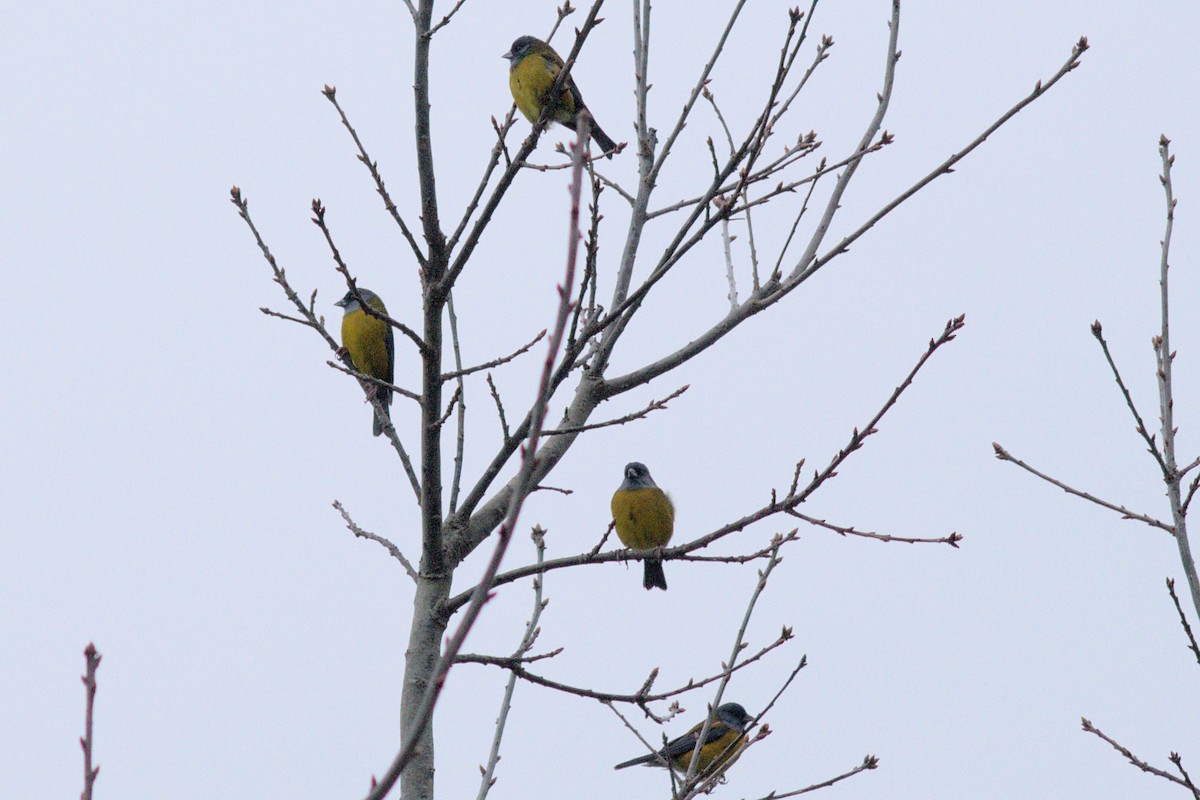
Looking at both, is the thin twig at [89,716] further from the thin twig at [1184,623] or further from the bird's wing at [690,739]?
the bird's wing at [690,739]

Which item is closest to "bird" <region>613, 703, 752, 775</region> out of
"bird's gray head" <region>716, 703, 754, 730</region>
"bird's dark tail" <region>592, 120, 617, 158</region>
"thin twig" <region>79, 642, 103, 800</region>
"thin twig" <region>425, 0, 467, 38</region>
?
"bird's gray head" <region>716, 703, 754, 730</region>

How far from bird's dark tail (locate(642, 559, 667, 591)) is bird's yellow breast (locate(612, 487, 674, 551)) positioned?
24 cm

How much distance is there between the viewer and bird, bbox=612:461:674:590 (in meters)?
7.17

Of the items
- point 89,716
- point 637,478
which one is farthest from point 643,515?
point 89,716

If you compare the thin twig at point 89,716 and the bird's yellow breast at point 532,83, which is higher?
the bird's yellow breast at point 532,83

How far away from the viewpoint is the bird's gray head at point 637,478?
738 cm

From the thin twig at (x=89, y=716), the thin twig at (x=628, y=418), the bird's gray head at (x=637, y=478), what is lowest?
the thin twig at (x=89, y=716)

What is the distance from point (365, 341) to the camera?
7.92 m

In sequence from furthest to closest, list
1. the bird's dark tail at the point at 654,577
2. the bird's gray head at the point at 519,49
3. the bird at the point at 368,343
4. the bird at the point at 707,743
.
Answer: the bird at the point at 707,743 → the bird at the point at 368,343 → the bird's dark tail at the point at 654,577 → the bird's gray head at the point at 519,49

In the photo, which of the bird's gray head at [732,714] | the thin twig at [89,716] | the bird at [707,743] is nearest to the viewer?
the thin twig at [89,716]

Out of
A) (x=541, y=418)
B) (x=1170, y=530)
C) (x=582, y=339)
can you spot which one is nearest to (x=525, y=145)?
(x=582, y=339)

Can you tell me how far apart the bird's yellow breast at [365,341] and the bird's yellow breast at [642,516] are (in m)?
1.99

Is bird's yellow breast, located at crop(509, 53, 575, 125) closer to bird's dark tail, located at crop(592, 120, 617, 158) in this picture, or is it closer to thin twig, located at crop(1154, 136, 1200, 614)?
bird's dark tail, located at crop(592, 120, 617, 158)

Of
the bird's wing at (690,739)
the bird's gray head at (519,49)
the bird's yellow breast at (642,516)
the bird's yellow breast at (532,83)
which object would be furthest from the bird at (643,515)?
the bird's gray head at (519,49)
